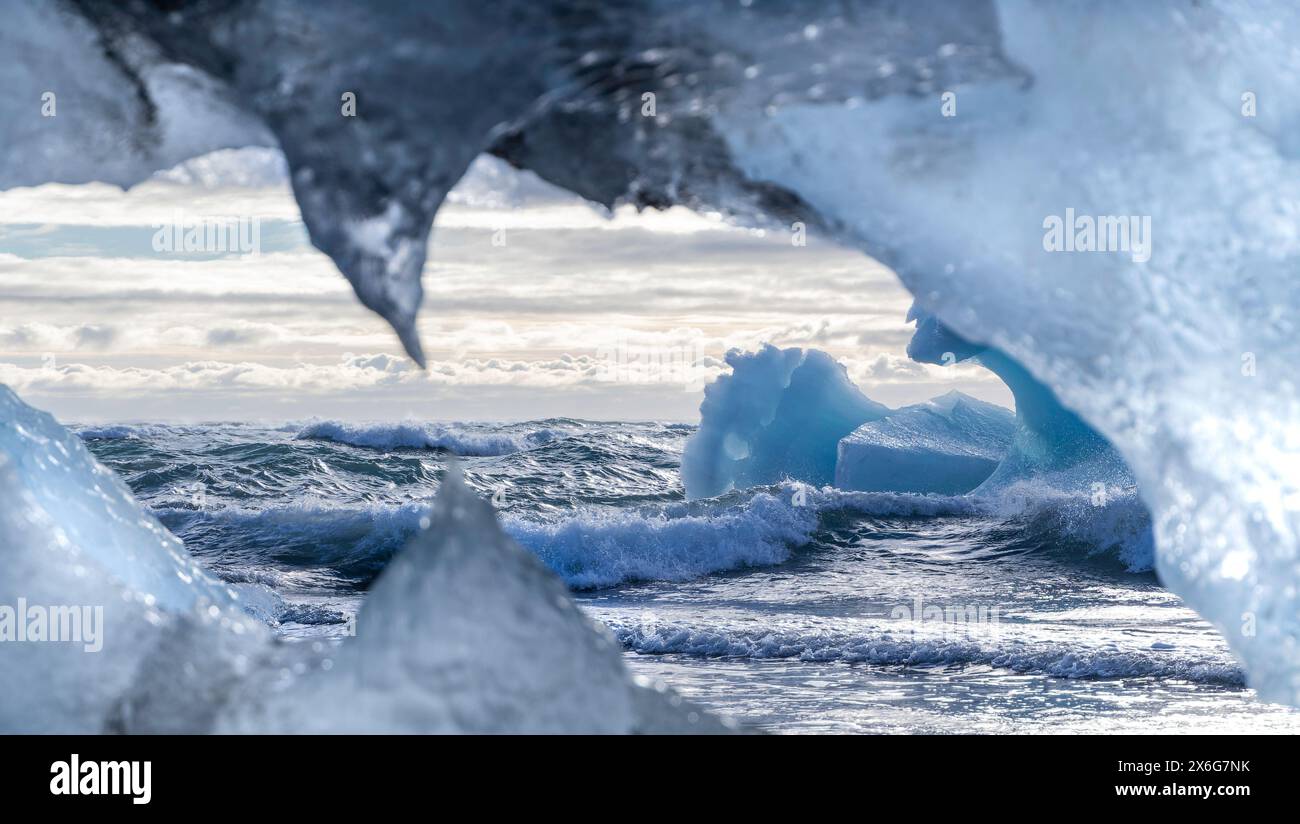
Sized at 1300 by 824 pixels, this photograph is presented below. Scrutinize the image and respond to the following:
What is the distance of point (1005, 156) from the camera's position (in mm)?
2498

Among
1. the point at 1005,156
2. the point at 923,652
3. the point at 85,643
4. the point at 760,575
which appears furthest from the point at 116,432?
the point at 1005,156

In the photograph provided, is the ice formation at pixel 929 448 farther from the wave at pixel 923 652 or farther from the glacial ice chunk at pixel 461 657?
the glacial ice chunk at pixel 461 657

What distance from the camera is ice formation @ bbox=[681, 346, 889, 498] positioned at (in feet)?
56.7

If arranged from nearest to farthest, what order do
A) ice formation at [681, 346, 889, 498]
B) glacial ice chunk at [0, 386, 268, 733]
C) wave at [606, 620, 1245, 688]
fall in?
1. glacial ice chunk at [0, 386, 268, 733]
2. wave at [606, 620, 1245, 688]
3. ice formation at [681, 346, 889, 498]

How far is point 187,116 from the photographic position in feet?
9.20

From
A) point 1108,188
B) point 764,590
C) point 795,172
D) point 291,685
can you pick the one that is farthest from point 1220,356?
point 764,590

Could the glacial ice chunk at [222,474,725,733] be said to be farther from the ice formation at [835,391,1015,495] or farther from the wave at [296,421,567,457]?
the wave at [296,421,567,457]

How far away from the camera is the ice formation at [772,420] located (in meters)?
17.3

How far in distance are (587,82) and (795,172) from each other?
50 centimetres

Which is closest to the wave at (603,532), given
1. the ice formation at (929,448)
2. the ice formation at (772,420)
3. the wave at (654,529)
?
the wave at (654,529)

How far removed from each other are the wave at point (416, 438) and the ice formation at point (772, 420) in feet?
26.3

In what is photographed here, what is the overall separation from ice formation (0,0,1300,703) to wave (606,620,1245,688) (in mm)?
6103

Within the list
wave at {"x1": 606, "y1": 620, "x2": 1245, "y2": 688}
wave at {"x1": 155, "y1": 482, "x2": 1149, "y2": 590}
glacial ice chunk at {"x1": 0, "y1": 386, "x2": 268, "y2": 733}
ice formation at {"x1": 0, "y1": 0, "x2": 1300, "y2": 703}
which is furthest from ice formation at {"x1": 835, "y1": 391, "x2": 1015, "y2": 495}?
glacial ice chunk at {"x1": 0, "y1": 386, "x2": 268, "y2": 733}
